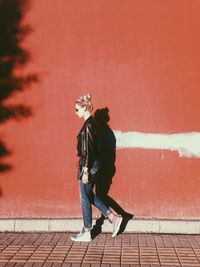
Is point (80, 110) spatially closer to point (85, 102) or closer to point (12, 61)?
point (85, 102)

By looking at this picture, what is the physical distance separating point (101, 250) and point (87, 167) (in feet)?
3.50

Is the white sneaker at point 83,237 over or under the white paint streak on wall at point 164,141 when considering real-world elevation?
under

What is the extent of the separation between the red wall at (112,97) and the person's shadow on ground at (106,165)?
0.09 metres

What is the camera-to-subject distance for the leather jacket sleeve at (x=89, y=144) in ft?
19.2

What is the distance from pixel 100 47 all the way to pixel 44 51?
0.82 m

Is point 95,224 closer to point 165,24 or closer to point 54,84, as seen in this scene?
point 54,84

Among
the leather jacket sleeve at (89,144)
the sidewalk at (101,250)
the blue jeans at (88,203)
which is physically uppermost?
the leather jacket sleeve at (89,144)

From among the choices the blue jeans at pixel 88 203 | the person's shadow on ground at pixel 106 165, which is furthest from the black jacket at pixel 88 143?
the person's shadow on ground at pixel 106 165

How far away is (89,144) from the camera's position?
5840 mm

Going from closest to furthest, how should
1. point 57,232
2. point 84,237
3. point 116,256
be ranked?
point 116,256
point 84,237
point 57,232

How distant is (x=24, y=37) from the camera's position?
6.55 meters

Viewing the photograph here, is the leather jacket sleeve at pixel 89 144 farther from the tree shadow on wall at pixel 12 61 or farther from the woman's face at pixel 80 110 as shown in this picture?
the tree shadow on wall at pixel 12 61

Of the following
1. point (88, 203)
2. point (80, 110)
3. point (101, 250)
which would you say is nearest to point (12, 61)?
point (80, 110)

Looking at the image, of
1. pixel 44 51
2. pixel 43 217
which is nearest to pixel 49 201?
pixel 43 217
